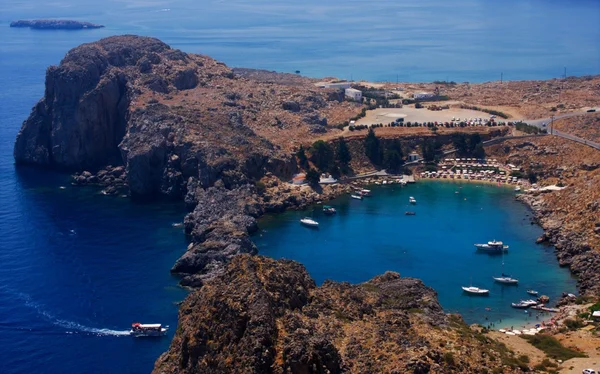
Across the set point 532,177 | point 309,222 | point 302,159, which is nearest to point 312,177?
point 302,159

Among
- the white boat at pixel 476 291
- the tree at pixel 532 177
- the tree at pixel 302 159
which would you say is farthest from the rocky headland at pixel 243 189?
the white boat at pixel 476 291

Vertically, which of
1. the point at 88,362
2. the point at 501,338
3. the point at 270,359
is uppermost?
the point at 270,359

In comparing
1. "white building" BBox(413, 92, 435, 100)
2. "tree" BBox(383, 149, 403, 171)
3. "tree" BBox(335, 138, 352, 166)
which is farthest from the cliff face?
"white building" BBox(413, 92, 435, 100)

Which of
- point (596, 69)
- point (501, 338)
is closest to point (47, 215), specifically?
point (501, 338)

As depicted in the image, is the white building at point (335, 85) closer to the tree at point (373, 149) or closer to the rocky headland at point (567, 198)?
the tree at point (373, 149)

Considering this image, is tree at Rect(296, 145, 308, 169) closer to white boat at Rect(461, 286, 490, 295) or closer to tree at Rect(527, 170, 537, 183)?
tree at Rect(527, 170, 537, 183)

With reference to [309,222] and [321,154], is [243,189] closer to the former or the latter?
[309,222]

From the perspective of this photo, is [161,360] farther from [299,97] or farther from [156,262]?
[299,97]
